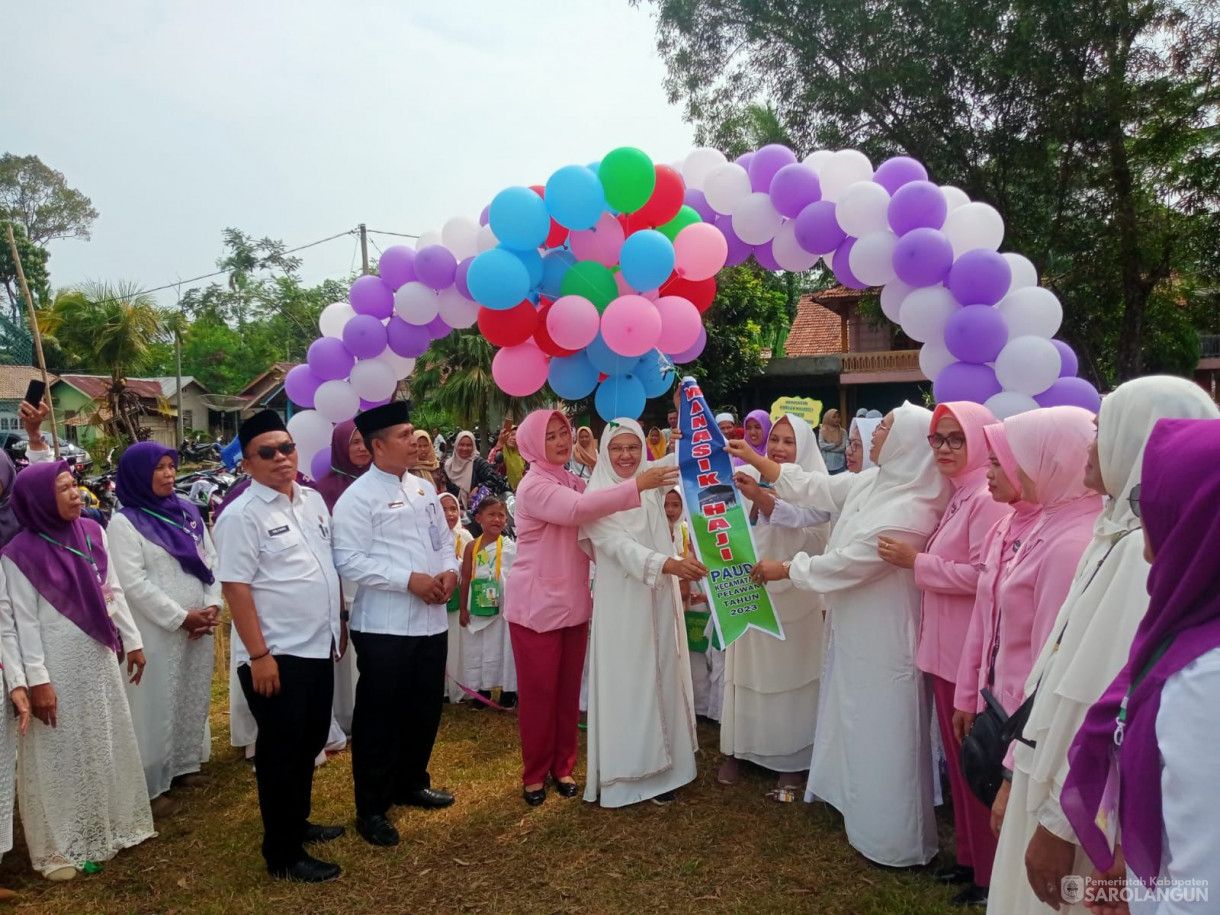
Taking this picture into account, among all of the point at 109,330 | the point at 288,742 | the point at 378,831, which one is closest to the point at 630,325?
the point at 288,742

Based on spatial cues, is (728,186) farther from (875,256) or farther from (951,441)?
(951,441)

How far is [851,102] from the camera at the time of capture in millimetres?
10641

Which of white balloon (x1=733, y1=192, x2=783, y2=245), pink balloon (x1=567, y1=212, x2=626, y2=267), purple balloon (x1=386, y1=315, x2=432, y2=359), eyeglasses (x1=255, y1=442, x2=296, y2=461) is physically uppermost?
white balloon (x1=733, y1=192, x2=783, y2=245)

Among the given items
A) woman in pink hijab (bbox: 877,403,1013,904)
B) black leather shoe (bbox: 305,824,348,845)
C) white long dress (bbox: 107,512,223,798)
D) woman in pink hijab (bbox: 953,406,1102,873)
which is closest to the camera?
woman in pink hijab (bbox: 953,406,1102,873)

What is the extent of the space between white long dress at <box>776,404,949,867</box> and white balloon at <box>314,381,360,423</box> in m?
2.85

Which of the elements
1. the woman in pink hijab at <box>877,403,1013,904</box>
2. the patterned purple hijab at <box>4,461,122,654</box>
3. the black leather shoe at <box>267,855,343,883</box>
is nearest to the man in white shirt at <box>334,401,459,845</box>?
the black leather shoe at <box>267,855,343,883</box>

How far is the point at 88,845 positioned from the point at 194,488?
37.1ft

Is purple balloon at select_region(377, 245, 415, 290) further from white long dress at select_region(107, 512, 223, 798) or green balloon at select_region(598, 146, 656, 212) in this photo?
white long dress at select_region(107, 512, 223, 798)

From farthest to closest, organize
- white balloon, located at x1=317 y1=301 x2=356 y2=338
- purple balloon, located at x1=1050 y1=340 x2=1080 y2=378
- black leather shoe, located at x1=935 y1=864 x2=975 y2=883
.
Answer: white balloon, located at x1=317 y1=301 x2=356 y2=338
purple balloon, located at x1=1050 y1=340 x2=1080 y2=378
black leather shoe, located at x1=935 y1=864 x2=975 y2=883

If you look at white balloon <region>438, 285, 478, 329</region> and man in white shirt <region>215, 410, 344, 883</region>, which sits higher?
white balloon <region>438, 285, 478, 329</region>

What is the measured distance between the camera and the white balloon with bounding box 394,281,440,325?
4734 mm

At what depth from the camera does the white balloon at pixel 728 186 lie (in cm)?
462

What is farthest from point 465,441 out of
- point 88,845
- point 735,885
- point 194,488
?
point 194,488

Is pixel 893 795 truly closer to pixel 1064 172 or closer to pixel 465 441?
pixel 465 441
